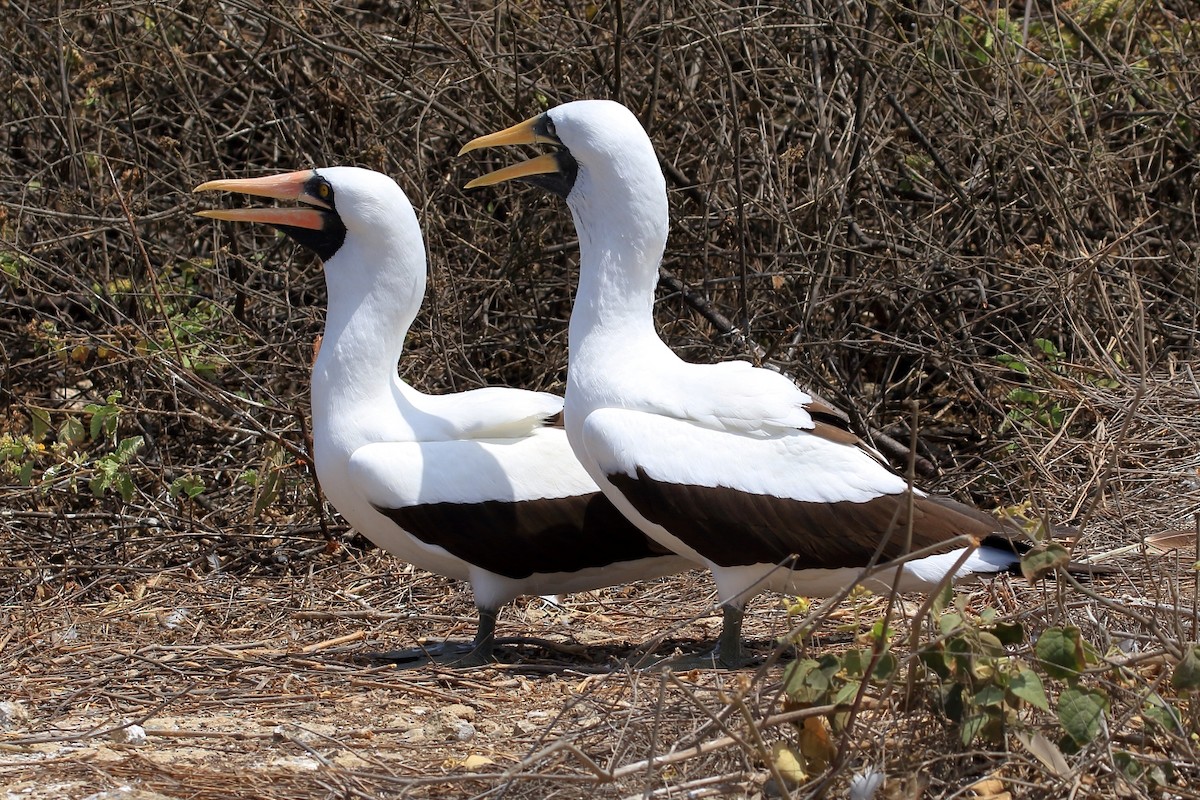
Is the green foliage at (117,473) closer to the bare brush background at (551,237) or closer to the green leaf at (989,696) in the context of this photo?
the bare brush background at (551,237)

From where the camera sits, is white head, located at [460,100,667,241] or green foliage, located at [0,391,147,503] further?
green foliage, located at [0,391,147,503]

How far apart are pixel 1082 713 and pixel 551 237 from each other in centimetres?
455

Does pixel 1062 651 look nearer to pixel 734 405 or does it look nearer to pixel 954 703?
pixel 954 703

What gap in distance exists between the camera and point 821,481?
4605mm

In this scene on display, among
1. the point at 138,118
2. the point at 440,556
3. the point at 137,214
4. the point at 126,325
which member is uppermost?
the point at 138,118

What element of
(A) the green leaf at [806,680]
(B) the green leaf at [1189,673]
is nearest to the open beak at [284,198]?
(A) the green leaf at [806,680]

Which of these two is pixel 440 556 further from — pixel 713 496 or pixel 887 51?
pixel 887 51

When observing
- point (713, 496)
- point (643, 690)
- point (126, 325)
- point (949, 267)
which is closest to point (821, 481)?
point (713, 496)

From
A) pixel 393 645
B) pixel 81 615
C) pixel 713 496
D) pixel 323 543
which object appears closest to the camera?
pixel 713 496

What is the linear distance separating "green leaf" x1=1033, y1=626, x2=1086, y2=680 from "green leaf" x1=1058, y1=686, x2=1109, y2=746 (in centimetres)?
5

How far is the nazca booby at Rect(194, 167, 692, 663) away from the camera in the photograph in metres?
4.93

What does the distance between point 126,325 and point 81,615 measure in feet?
4.92

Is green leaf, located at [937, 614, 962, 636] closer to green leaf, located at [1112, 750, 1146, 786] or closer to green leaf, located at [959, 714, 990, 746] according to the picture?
green leaf, located at [959, 714, 990, 746]

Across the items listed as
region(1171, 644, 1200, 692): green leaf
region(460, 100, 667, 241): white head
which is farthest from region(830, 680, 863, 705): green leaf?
region(460, 100, 667, 241): white head
